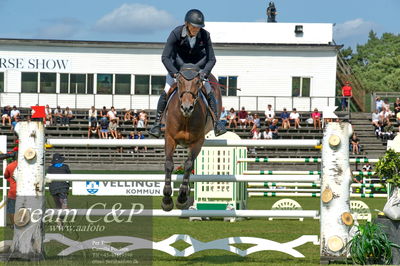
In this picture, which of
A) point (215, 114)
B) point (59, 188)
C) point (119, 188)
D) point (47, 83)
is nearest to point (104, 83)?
point (47, 83)

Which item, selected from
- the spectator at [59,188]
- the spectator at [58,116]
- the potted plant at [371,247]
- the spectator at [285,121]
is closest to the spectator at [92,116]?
the spectator at [58,116]

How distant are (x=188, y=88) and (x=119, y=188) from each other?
14.9 metres

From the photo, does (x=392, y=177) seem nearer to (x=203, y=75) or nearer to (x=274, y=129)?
(x=203, y=75)

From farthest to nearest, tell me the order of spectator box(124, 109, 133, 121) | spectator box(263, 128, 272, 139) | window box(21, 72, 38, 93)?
window box(21, 72, 38, 93), spectator box(124, 109, 133, 121), spectator box(263, 128, 272, 139)

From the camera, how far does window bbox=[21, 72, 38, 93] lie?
45.2m

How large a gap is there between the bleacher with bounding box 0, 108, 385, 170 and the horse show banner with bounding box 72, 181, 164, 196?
8520 millimetres

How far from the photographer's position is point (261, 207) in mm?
21859

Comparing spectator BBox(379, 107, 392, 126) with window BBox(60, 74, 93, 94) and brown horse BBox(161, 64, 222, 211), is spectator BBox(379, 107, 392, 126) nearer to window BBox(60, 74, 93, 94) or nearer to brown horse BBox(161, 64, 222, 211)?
window BBox(60, 74, 93, 94)

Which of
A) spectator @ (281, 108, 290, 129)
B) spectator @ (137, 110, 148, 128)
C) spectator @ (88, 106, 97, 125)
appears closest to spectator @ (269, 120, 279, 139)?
spectator @ (281, 108, 290, 129)

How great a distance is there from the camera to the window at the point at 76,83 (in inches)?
1777

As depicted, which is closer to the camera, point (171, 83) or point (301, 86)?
point (171, 83)

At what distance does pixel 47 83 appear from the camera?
148ft

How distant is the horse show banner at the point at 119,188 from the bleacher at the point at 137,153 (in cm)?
852

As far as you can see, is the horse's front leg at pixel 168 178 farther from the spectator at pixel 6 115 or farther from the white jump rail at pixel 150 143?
the spectator at pixel 6 115
